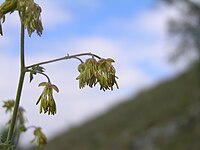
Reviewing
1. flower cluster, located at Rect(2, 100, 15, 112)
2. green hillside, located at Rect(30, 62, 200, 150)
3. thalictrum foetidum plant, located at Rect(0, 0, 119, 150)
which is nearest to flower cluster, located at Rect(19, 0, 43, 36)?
thalictrum foetidum plant, located at Rect(0, 0, 119, 150)

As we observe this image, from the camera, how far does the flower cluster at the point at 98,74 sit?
298cm

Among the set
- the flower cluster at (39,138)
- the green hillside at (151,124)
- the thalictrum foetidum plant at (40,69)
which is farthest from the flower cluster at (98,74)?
the green hillside at (151,124)

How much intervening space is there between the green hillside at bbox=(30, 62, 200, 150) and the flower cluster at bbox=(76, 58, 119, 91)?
2018 centimetres

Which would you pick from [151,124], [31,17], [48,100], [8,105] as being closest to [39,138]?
[8,105]

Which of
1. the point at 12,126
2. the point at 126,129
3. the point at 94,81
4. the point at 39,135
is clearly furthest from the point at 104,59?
the point at 126,129

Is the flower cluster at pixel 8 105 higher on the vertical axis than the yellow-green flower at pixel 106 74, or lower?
higher

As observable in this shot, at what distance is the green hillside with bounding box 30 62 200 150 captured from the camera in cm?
2650

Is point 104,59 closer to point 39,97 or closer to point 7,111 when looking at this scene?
point 39,97

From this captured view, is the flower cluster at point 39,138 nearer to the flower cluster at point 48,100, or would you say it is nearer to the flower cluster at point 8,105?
the flower cluster at point 8,105

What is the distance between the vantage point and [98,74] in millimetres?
3049

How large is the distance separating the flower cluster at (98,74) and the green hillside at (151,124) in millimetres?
20177

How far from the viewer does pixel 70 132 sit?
131 ft

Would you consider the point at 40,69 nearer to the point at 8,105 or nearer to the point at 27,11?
the point at 27,11

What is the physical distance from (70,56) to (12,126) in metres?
0.51
